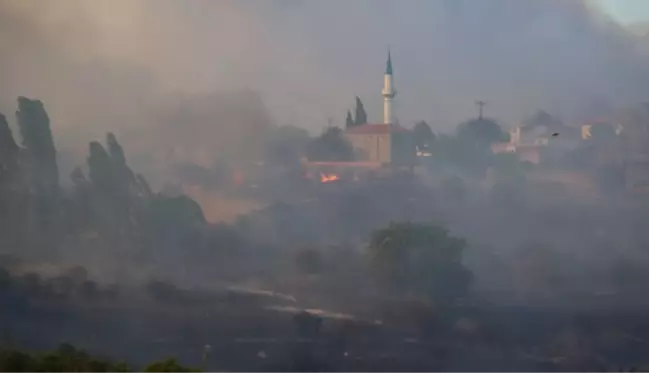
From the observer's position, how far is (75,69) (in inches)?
324

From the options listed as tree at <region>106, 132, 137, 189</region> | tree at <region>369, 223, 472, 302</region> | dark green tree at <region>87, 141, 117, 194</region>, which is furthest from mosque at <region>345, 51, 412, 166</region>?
dark green tree at <region>87, 141, 117, 194</region>

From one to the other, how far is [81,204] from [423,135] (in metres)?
3.28

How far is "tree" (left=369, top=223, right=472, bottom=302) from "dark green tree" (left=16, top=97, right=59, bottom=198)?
123 inches

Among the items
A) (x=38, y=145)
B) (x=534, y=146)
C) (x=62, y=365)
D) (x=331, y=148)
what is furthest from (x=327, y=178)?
(x=62, y=365)

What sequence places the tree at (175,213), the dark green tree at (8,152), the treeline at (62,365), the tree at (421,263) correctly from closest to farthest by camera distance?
the treeline at (62,365)
the tree at (421,263)
the tree at (175,213)
the dark green tree at (8,152)

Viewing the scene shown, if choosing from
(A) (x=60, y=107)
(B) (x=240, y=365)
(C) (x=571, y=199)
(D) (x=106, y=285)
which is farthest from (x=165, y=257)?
(C) (x=571, y=199)

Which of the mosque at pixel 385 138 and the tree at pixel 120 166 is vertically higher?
the mosque at pixel 385 138

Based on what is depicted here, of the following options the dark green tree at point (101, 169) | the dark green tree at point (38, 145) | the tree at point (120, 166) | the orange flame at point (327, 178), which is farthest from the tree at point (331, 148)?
the dark green tree at point (38, 145)

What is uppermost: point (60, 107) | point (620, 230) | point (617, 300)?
point (60, 107)

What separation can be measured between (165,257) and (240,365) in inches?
49.0

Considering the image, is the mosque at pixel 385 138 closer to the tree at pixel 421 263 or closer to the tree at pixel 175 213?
the tree at pixel 421 263

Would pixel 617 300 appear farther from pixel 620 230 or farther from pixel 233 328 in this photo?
pixel 233 328

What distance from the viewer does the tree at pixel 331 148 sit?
321 inches

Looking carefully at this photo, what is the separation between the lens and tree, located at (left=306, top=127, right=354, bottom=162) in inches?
321
